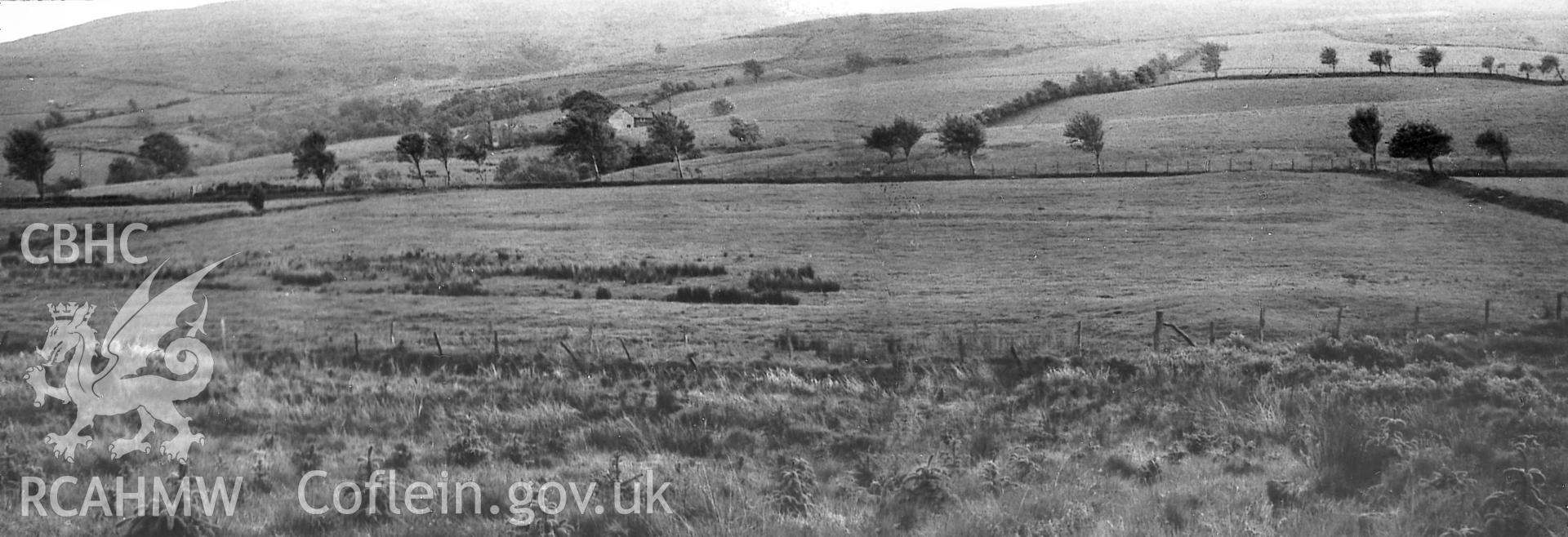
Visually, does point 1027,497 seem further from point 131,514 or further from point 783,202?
point 783,202

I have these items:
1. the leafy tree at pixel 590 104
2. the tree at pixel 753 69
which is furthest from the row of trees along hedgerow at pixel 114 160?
the tree at pixel 753 69

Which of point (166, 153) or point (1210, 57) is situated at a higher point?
point (1210, 57)

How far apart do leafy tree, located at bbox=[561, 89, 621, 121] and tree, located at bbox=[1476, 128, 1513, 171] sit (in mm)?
15941

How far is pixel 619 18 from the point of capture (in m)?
25.0

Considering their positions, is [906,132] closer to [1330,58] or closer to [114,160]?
[1330,58]

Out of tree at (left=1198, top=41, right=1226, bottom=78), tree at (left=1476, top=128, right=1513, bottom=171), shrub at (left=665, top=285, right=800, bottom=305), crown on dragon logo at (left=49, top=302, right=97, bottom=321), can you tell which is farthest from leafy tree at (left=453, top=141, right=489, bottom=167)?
tree at (left=1198, top=41, right=1226, bottom=78)

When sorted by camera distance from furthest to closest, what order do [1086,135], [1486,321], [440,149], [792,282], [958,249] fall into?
1. [1086,135]
2. [440,149]
3. [958,249]
4. [792,282]
5. [1486,321]

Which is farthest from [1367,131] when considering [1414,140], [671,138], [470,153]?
[470,153]

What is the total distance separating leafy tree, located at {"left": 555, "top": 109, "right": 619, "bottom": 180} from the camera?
2038 centimetres

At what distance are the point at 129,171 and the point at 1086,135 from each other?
18.4m

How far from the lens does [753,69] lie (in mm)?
24062

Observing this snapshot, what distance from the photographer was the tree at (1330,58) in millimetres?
21516

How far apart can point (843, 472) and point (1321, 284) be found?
10.9m

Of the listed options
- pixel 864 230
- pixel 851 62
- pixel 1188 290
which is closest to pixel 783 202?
pixel 864 230
